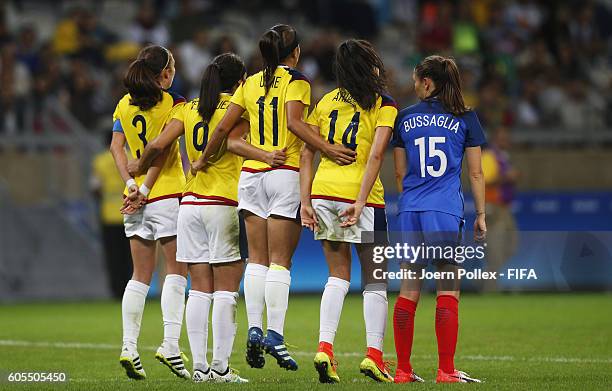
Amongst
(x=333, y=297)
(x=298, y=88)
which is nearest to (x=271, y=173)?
(x=298, y=88)

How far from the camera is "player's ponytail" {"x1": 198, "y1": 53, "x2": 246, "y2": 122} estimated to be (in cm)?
922

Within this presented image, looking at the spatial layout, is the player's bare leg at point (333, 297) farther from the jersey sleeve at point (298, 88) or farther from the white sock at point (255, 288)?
the jersey sleeve at point (298, 88)

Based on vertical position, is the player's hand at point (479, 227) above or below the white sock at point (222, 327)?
above

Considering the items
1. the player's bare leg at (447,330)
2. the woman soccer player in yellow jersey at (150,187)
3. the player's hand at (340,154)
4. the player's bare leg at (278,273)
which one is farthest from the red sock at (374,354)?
the woman soccer player in yellow jersey at (150,187)

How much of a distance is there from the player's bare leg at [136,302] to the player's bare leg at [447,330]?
2.17 meters

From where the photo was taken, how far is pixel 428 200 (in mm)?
8664

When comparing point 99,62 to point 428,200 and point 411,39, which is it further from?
point 428,200

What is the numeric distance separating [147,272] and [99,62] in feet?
42.4

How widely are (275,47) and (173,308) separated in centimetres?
204

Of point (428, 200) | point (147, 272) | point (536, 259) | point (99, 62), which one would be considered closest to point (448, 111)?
point (428, 200)

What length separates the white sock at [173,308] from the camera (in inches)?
366

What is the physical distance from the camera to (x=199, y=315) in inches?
359

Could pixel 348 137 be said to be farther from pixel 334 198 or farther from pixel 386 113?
pixel 334 198

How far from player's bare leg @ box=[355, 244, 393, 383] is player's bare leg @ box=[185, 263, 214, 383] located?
3.71ft
